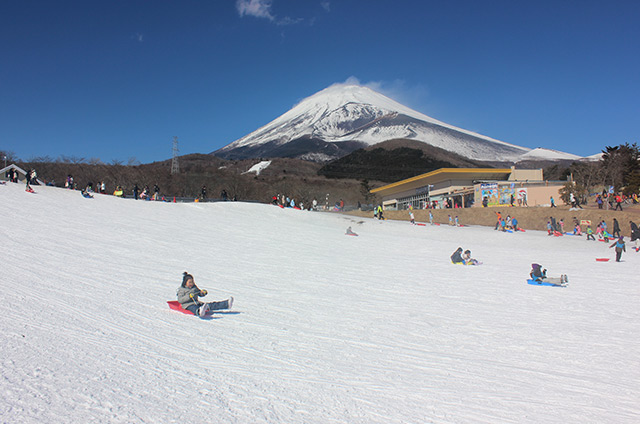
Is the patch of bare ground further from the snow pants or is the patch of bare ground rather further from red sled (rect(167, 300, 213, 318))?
red sled (rect(167, 300, 213, 318))

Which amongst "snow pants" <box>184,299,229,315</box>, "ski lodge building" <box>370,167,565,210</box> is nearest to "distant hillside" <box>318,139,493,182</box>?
"ski lodge building" <box>370,167,565,210</box>

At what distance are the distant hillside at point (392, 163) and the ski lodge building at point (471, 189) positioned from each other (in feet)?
220

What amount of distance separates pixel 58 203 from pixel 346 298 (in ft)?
59.1

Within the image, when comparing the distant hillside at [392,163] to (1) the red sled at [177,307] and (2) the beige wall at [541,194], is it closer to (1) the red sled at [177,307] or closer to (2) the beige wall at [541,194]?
(2) the beige wall at [541,194]

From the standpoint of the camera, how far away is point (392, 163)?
13862 cm

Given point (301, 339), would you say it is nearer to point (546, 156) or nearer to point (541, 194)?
point (541, 194)

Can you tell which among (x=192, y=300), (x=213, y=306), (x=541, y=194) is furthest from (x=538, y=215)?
(x=192, y=300)

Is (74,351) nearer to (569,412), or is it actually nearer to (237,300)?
(237,300)

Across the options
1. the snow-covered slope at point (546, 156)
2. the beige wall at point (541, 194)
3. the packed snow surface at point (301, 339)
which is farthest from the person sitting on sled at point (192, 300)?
the snow-covered slope at point (546, 156)

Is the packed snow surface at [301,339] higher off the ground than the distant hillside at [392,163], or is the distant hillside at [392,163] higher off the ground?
the distant hillside at [392,163]

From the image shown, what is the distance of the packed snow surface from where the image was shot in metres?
4.22

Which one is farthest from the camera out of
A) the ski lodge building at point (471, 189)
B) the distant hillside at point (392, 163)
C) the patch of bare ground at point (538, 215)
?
the distant hillside at point (392, 163)

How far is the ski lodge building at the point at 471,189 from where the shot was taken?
37219mm

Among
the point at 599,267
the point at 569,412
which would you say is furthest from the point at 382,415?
the point at 599,267
